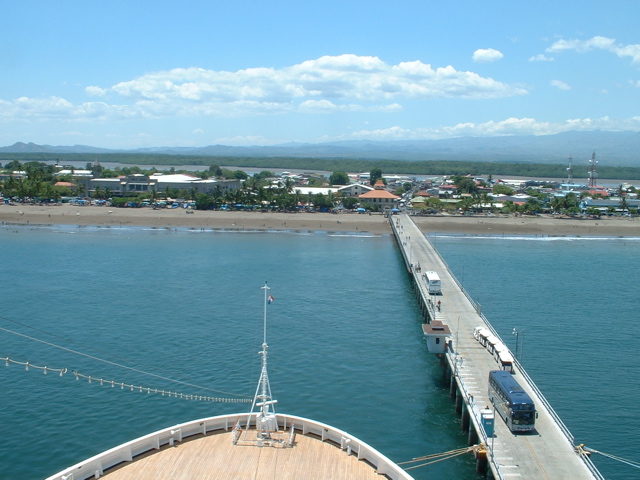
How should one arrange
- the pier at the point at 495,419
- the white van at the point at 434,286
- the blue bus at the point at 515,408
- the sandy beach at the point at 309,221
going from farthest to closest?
the sandy beach at the point at 309,221 < the white van at the point at 434,286 < the blue bus at the point at 515,408 < the pier at the point at 495,419

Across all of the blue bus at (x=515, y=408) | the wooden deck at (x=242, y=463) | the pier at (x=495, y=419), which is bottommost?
the pier at (x=495, y=419)

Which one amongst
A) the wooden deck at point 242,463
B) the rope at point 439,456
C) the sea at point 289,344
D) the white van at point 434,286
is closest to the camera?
the wooden deck at point 242,463

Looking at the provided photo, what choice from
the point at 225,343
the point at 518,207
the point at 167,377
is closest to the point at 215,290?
the point at 225,343

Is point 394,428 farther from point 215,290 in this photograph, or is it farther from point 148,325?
point 215,290

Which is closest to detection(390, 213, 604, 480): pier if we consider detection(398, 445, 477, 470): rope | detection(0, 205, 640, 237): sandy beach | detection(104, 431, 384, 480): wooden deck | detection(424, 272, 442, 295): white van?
detection(424, 272, 442, 295): white van

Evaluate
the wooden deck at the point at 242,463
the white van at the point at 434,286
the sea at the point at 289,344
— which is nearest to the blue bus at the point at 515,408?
the sea at the point at 289,344

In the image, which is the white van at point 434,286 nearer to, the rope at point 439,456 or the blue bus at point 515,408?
the blue bus at point 515,408

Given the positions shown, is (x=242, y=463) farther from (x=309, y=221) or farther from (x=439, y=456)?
(x=309, y=221)
